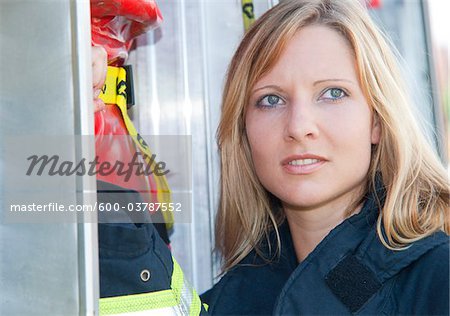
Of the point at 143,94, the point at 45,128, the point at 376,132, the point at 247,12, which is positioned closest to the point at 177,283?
the point at 45,128

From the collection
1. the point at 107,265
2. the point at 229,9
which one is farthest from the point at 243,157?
the point at 107,265

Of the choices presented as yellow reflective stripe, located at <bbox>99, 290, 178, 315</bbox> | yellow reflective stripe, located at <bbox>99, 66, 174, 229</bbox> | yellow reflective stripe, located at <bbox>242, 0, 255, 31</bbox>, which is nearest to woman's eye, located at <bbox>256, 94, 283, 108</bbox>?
yellow reflective stripe, located at <bbox>99, 66, 174, 229</bbox>

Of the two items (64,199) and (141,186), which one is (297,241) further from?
(64,199)

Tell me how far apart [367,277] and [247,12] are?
795mm

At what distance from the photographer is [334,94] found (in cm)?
117

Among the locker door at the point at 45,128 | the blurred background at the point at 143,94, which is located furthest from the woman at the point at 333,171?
the locker door at the point at 45,128

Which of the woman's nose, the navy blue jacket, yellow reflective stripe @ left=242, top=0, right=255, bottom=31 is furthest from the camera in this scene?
yellow reflective stripe @ left=242, top=0, right=255, bottom=31

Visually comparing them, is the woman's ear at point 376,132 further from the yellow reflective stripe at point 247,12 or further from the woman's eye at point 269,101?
the yellow reflective stripe at point 247,12

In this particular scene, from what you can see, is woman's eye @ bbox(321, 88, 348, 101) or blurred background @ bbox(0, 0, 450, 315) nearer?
blurred background @ bbox(0, 0, 450, 315)

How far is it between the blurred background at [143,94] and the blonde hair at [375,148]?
0.13 m

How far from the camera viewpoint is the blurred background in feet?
2.40

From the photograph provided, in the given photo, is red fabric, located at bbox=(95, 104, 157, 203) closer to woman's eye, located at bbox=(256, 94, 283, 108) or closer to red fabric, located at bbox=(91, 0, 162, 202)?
red fabric, located at bbox=(91, 0, 162, 202)

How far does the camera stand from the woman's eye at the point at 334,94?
3.83ft

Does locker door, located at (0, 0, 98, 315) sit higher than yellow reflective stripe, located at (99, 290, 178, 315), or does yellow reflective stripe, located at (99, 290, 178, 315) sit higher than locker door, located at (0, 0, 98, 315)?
locker door, located at (0, 0, 98, 315)
